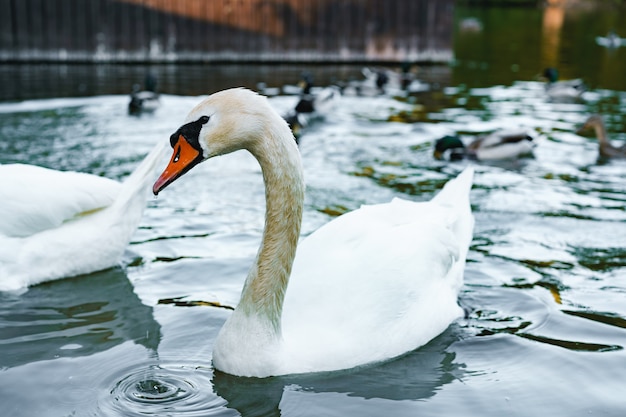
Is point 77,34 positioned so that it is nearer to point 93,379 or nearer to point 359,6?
point 359,6

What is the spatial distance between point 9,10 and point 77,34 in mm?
1461

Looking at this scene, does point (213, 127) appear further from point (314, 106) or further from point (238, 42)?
point (238, 42)

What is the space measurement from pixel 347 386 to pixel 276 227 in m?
0.85

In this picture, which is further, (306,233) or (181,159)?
(306,233)

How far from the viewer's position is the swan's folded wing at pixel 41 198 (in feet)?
17.4

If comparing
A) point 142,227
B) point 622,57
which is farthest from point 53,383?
point 622,57

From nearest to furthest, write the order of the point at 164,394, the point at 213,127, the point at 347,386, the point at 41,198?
the point at 213,127, the point at 164,394, the point at 347,386, the point at 41,198

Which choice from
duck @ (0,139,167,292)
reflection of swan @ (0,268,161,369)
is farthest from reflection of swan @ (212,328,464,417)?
duck @ (0,139,167,292)

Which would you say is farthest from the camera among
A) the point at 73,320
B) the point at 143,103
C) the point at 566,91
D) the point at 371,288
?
the point at 566,91

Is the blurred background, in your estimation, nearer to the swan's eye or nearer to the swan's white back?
the swan's white back

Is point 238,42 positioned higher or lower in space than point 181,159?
lower

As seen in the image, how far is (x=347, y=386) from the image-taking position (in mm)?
4137

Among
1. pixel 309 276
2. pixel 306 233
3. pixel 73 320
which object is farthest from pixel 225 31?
pixel 309 276

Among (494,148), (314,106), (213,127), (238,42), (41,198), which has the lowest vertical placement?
(494,148)
